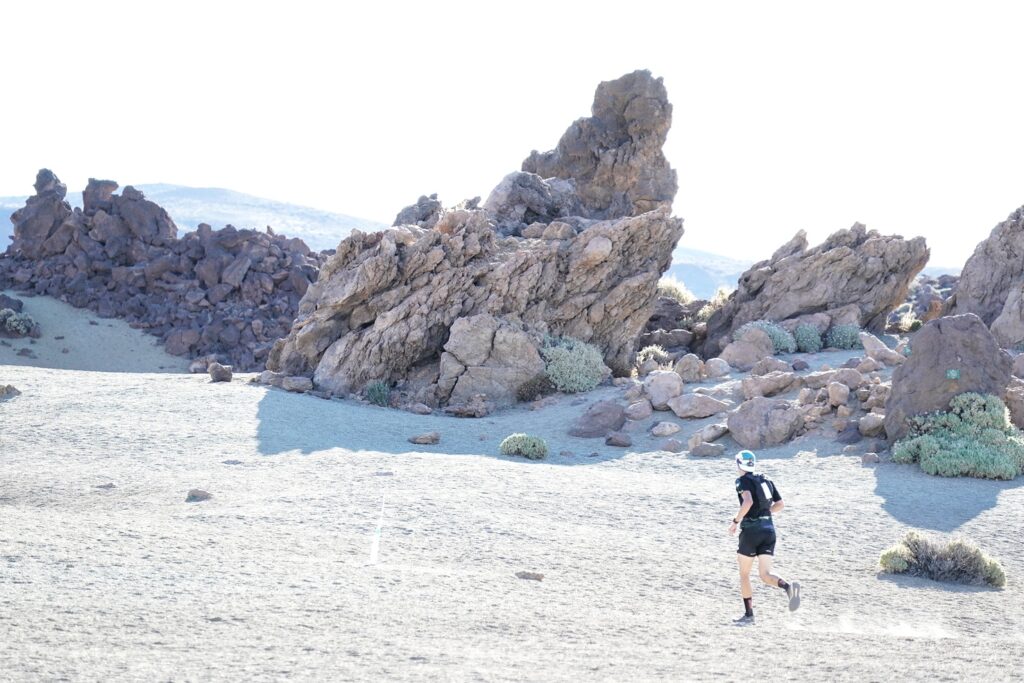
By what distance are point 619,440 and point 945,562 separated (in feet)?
25.0

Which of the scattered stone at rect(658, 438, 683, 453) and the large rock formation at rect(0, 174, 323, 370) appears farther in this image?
the large rock formation at rect(0, 174, 323, 370)

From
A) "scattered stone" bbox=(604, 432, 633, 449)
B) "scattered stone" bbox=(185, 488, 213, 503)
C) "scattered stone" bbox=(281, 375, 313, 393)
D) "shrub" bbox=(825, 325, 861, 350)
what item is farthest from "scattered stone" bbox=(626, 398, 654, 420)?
"shrub" bbox=(825, 325, 861, 350)

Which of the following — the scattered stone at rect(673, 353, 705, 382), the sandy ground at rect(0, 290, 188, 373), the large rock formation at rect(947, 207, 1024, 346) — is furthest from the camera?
the sandy ground at rect(0, 290, 188, 373)

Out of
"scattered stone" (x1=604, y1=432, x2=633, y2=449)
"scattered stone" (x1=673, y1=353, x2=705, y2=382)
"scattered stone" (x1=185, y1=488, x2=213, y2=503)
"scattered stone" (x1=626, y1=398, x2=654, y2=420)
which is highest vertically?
"scattered stone" (x1=673, y1=353, x2=705, y2=382)

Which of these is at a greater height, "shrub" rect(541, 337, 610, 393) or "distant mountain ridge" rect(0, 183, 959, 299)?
"distant mountain ridge" rect(0, 183, 959, 299)

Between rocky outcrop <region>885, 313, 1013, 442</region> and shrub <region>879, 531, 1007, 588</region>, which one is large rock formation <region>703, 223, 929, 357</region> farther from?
shrub <region>879, 531, 1007, 588</region>

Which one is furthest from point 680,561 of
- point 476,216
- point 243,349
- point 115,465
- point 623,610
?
point 243,349

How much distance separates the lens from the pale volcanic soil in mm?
7039

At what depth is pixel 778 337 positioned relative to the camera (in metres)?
25.2

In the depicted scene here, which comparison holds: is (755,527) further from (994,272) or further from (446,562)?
(994,272)

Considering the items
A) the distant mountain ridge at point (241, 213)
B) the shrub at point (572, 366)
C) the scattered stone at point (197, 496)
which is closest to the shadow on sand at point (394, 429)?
the shrub at point (572, 366)

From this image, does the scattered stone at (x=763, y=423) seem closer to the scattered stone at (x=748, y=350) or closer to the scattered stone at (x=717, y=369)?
the scattered stone at (x=717, y=369)

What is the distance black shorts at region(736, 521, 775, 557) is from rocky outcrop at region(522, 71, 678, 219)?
972 inches

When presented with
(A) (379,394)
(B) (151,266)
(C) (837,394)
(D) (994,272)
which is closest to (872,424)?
(C) (837,394)
